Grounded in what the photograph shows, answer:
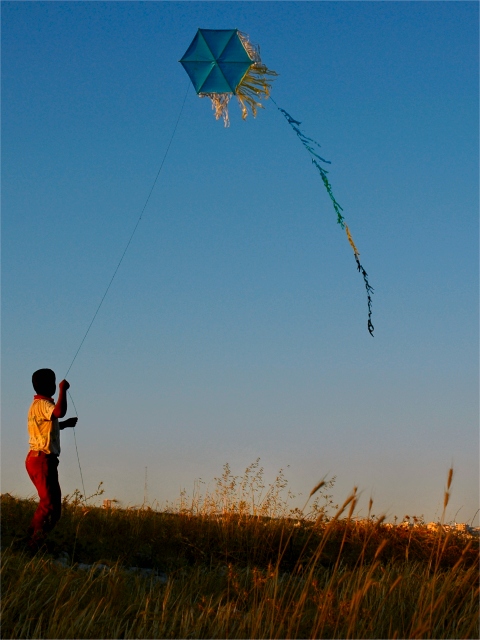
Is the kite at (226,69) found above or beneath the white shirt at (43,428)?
above

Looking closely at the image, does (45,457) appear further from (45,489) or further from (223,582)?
(223,582)

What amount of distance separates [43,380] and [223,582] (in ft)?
8.91

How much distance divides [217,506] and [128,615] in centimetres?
433

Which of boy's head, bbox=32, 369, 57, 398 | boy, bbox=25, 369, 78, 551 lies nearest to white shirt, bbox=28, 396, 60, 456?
boy, bbox=25, 369, 78, 551

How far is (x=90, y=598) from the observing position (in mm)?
4352

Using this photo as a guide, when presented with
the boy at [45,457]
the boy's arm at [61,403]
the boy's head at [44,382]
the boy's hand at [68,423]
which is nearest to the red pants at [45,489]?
the boy at [45,457]

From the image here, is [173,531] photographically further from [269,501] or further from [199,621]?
[199,621]

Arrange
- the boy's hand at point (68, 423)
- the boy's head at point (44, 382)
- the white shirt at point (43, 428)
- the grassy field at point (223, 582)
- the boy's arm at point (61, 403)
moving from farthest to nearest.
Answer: the boy's head at point (44, 382)
the boy's hand at point (68, 423)
the white shirt at point (43, 428)
the boy's arm at point (61, 403)
the grassy field at point (223, 582)

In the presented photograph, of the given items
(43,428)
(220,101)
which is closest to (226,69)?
(220,101)

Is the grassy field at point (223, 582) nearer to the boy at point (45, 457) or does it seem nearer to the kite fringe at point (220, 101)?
the boy at point (45, 457)

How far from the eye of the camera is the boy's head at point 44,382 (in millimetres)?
6867

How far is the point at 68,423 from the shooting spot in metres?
6.74

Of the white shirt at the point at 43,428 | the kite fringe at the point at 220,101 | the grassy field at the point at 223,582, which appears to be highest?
the kite fringe at the point at 220,101

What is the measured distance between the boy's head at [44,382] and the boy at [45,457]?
91 millimetres
